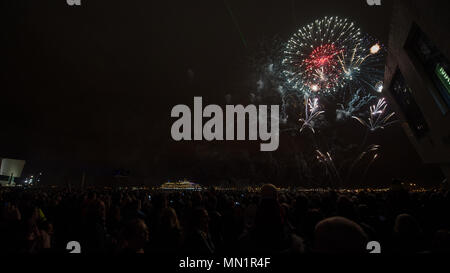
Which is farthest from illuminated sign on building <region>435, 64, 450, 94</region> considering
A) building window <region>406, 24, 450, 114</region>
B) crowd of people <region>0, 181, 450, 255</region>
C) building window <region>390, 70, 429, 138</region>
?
crowd of people <region>0, 181, 450, 255</region>

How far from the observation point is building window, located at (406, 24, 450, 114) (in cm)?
1817

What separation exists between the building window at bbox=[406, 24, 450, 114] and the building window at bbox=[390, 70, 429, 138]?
5.50 meters

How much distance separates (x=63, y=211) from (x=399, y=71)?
107ft

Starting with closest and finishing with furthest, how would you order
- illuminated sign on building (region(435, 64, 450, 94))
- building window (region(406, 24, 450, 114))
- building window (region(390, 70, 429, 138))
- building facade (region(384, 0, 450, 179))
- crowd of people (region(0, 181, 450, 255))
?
crowd of people (region(0, 181, 450, 255)) < building facade (region(384, 0, 450, 179)) < illuminated sign on building (region(435, 64, 450, 94)) < building window (region(406, 24, 450, 114)) < building window (region(390, 70, 429, 138))

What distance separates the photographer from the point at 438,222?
888cm

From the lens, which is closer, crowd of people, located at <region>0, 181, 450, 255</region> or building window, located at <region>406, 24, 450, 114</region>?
crowd of people, located at <region>0, 181, 450, 255</region>

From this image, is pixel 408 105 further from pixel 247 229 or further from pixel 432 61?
pixel 247 229

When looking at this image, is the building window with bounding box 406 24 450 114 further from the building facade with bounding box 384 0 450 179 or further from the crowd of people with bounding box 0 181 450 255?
the crowd of people with bounding box 0 181 450 255

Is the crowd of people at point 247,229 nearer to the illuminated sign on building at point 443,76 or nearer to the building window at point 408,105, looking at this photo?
the illuminated sign on building at point 443,76

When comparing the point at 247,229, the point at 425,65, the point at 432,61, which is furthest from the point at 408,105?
the point at 247,229

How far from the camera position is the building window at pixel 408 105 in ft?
85.7

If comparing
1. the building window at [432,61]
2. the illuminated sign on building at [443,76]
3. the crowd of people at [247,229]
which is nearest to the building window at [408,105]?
the building window at [432,61]
